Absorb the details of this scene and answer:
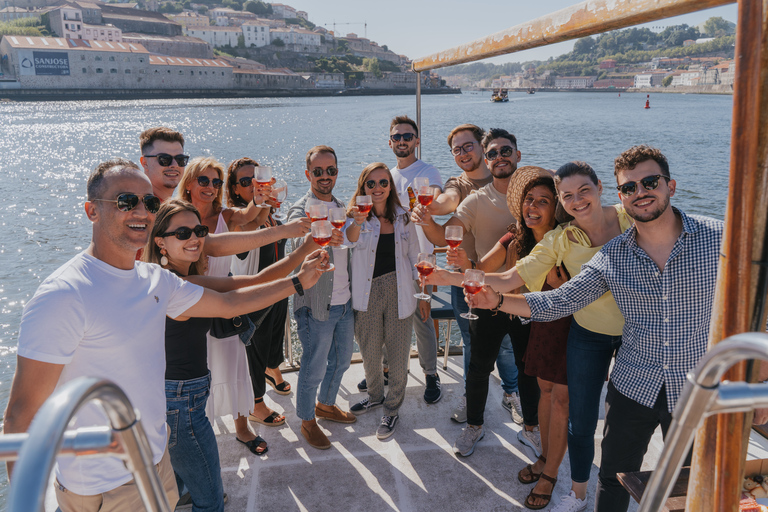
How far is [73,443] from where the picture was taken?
0.78 metres

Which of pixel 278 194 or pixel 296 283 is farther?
pixel 278 194

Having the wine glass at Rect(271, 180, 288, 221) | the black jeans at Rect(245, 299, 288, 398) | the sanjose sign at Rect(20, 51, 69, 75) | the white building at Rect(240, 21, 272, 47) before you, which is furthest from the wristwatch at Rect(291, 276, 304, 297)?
the white building at Rect(240, 21, 272, 47)

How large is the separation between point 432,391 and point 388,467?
2.78 ft

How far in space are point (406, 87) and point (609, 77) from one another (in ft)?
170

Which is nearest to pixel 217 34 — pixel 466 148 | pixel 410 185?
pixel 466 148

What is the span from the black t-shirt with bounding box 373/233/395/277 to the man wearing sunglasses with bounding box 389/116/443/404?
0.40m

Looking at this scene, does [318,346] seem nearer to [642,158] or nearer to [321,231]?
[321,231]

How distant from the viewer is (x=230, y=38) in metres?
117

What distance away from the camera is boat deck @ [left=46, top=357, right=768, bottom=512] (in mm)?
2902

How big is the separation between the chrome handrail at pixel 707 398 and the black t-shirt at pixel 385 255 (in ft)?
8.42

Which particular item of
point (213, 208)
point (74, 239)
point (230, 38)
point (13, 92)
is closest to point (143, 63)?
point (13, 92)

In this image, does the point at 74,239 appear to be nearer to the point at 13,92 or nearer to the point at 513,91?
the point at 13,92

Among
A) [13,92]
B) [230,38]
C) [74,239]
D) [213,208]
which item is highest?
[230,38]

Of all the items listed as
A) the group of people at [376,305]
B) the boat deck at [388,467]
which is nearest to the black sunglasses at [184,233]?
the group of people at [376,305]
